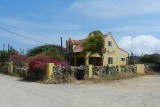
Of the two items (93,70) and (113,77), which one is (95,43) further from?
(113,77)

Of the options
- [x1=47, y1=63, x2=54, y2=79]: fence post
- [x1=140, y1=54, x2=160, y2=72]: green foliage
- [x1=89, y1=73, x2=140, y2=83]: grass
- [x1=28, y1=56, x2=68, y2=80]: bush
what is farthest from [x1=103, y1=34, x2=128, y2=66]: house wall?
[x1=47, y1=63, x2=54, y2=79]: fence post

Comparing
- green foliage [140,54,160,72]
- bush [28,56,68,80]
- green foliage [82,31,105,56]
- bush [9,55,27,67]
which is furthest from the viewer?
green foliage [82,31,105,56]

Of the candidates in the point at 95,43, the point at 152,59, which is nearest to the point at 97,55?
the point at 95,43

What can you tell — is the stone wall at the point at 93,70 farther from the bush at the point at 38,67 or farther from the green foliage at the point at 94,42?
the green foliage at the point at 94,42

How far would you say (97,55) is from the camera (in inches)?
2272

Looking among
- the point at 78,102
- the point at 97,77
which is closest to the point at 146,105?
the point at 78,102

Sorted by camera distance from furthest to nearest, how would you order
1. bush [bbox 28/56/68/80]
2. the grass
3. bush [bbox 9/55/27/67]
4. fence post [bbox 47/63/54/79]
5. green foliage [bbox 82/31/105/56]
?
1. green foliage [bbox 82/31/105/56]
2. bush [bbox 9/55/27/67]
3. bush [bbox 28/56/68/80]
4. the grass
5. fence post [bbox 47/63/54/79]

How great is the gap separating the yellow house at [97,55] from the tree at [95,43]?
2.79 meters

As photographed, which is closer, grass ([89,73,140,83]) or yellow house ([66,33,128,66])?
grass ([89,73,140,83])

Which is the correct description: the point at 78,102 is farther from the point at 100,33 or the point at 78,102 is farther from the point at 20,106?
the point at 100,33

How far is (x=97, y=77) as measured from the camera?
1433 inches

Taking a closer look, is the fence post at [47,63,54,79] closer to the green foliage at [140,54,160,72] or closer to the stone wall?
the stone wall

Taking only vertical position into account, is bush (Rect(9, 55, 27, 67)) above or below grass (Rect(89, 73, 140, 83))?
above

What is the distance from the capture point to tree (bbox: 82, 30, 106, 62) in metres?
52.2
